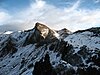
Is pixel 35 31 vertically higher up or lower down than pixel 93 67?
higher up

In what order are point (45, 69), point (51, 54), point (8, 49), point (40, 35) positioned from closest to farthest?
point (45, 69) → point (51, 54) → point (40, 35) → point (8, 49)

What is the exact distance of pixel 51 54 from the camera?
119562 millimetres

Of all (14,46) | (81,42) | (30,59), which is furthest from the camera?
(14,46)

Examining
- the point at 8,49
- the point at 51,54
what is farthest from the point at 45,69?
the point at 8,49

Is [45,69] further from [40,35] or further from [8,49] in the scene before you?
[8,49]

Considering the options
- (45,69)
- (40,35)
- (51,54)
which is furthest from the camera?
(40,35)

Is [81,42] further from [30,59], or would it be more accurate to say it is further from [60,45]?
[30,59]

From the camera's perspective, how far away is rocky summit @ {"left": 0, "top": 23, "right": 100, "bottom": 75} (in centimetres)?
9612

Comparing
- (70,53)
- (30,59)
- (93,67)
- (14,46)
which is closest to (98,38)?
(70,53)

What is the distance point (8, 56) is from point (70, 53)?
67705mm

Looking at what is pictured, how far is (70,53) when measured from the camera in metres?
106

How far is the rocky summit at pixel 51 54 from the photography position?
96.1 meters

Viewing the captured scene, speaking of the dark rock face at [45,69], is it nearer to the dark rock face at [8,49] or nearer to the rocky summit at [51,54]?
the rocky summit at [51,54]

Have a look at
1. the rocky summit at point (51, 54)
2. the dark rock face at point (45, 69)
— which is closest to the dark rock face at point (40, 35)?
the rocky summit at point (51, 54)
